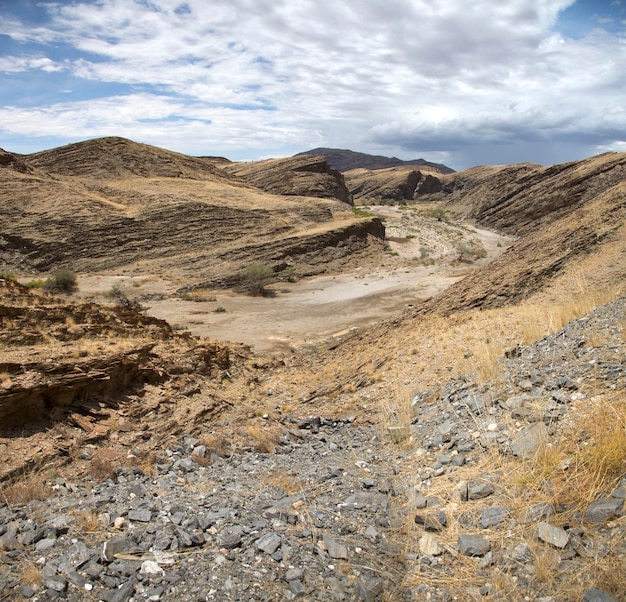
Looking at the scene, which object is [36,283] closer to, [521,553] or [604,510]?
[521,553]

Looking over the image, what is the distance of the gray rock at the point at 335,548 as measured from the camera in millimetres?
3385

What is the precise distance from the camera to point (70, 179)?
35.7m

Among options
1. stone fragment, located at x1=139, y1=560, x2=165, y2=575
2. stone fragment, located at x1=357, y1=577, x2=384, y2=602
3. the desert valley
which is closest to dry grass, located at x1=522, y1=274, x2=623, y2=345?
the desert valley

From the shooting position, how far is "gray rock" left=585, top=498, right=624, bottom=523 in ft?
9.24

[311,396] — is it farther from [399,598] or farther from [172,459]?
[399,598]

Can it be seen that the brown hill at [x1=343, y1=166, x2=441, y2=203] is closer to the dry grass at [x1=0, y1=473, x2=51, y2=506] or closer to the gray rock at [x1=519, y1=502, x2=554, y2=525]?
the dry grass at [x1=0, y1=473, x2=51, y2=506]

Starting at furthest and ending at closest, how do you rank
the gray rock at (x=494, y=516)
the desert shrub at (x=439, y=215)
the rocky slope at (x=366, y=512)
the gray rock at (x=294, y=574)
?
1. the desert shrub at (x=439, y=215)
2. the gray rock at (x=494, y=516)
3. the gray rock at (x=294, y=574)
4. the rocky slope at (x=366, y=512)

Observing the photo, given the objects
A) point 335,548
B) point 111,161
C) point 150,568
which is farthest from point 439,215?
point 150,568

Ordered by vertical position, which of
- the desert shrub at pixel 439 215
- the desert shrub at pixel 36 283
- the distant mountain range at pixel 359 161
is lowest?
the desert shrub at pixel 36 283

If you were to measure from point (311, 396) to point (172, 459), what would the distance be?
425 cm

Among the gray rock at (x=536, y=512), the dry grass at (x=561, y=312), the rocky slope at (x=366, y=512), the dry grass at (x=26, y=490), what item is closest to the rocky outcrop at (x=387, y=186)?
the dry grass at (x=561, y=312)

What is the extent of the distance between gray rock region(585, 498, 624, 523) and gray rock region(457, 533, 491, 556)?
0.67 m

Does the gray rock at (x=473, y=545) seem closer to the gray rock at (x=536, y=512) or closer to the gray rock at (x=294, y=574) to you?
the gray rock at (x=536, y=512)

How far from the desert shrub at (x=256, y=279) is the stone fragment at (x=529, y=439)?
74.7 ft
